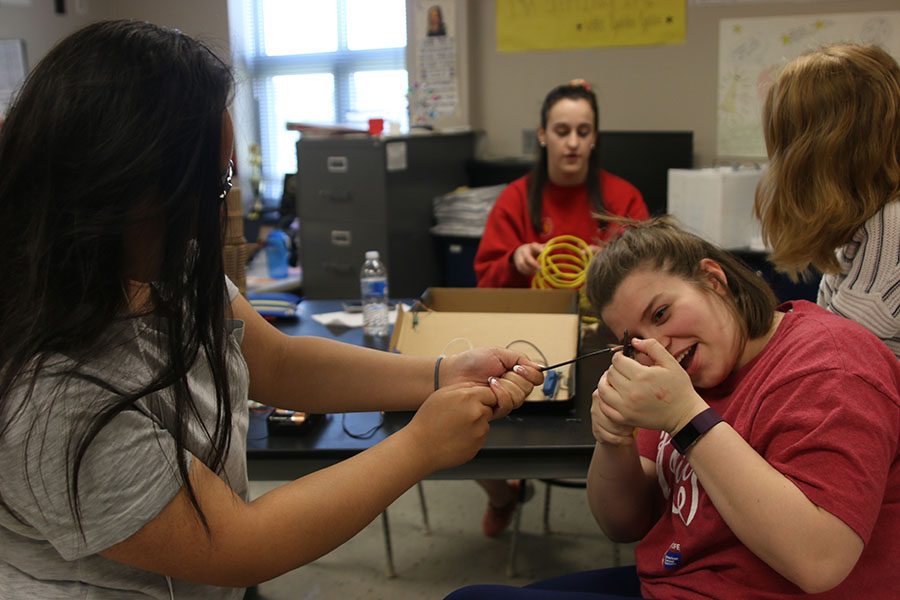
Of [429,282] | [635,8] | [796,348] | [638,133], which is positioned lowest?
[429,282]

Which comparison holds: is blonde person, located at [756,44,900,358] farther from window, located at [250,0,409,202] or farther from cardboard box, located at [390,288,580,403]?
window, located at [250,0,409,202]

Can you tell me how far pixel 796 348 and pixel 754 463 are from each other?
187mm

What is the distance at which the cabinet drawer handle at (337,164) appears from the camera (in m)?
3.87

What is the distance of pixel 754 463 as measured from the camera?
100 centimetres

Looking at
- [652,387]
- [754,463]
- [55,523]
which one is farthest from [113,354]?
[754,463]

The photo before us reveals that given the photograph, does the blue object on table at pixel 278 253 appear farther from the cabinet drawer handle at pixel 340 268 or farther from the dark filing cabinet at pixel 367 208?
the cabinet drawer handle at pixel 340 268

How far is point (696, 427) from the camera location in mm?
1031

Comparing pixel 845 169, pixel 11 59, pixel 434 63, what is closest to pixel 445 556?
pixel 845 169

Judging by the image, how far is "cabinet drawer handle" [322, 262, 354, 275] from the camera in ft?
13.1

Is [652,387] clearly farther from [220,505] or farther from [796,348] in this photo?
[220,505]

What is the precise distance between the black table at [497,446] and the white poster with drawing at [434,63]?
304cm

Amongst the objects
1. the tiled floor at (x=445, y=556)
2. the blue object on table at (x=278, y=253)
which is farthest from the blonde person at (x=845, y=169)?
the blue object on table at (x=278, y=253)

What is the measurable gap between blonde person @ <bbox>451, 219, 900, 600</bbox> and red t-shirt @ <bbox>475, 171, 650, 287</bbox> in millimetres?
1640

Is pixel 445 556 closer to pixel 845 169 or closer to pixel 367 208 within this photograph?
pixel 845 169
